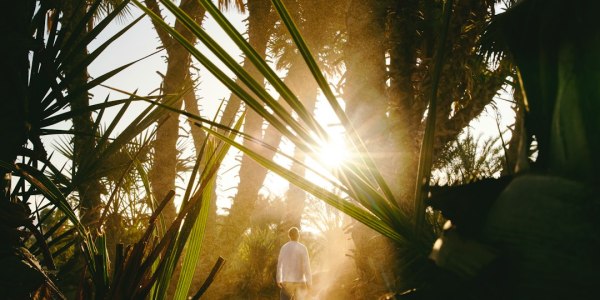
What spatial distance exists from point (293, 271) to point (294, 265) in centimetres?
8

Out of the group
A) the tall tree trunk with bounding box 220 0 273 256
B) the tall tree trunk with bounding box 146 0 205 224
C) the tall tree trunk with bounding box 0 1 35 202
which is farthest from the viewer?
the tall tree trunk with bounding box 220 0 273 256

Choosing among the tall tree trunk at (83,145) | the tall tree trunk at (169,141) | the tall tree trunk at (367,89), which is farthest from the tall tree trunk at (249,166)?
the tall tree trunk at (367,89)

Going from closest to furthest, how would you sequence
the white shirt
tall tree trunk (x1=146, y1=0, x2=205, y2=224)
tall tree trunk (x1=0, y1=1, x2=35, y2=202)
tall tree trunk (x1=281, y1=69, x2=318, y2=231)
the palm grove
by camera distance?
the palm grove
tall tree trunk (x1=0, y1=1, x2=35, y2=202)
the white shirt
tall tree trunk (x1=146, y1=0, x2=205, y2=224)
tall tree trunk (x1=281, y1=69, x2=318, y2=231)

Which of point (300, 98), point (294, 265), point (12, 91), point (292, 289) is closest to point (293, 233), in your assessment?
point (294, 265)

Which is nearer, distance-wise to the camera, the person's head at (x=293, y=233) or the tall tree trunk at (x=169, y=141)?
the person's head at (x=293, y=233)

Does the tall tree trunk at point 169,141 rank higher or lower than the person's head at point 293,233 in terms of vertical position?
higher

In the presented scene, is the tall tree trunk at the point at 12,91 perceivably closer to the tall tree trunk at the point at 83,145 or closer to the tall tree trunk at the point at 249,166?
the tall tree trunk at the point at 83,145

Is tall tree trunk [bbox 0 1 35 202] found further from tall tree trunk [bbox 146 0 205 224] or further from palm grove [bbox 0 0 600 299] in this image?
tall tree trunk [bbox 146 0 205 224]

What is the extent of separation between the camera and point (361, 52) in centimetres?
271

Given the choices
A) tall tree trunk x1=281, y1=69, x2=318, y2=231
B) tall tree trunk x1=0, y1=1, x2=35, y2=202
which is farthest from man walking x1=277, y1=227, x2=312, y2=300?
tall tree trunk x1=281, y1=69, x2=318, y2=231

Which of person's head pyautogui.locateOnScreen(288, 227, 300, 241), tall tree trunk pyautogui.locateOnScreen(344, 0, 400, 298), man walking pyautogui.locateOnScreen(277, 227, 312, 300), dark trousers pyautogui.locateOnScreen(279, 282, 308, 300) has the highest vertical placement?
tall tree trunk pyautogui.locateOnScreen(344, 0, 400, 298)

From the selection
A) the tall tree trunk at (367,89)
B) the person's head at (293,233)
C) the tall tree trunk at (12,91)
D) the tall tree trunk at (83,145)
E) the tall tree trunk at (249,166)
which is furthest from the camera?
the tall tree trunk at (249,166)

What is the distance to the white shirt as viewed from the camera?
518 cm

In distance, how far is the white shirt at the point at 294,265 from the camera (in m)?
5.18
